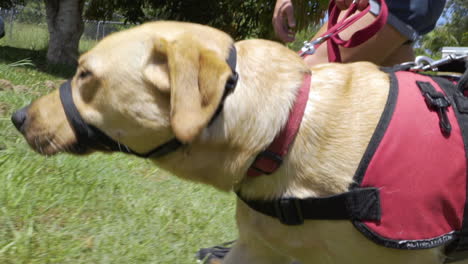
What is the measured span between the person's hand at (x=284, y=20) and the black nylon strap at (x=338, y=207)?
69.6 inches

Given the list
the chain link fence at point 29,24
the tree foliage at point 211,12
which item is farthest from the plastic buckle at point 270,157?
the chain link fence at point 29,24

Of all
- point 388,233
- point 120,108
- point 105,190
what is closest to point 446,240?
point 388,233

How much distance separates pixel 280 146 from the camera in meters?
2.09

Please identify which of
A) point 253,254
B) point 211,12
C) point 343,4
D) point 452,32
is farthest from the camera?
point 452,32

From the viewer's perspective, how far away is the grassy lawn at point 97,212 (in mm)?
2652

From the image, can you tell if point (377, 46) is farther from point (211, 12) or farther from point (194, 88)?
point (211, 12)

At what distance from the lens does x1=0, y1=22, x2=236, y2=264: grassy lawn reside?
8.70 feet

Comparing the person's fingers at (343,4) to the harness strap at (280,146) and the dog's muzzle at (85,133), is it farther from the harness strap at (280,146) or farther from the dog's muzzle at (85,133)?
the dog's muzzle at (85,133)

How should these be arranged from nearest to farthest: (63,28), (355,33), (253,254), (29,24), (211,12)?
(253,254) → (355,33) → (63,28) → (211,12) → (29,24)

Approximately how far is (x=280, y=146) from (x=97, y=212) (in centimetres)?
149

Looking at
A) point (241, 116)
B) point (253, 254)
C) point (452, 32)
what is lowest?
point (452, 32)

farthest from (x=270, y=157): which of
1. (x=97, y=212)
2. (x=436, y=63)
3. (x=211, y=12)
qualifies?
(x=211, y=12)

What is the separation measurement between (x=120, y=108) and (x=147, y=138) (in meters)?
0.16

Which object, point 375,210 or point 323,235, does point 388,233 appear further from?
point 323,235
